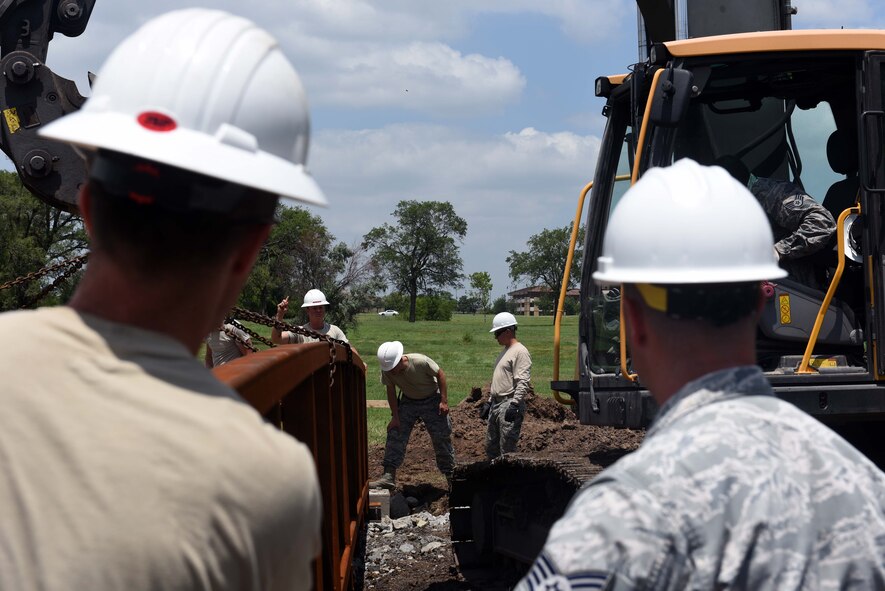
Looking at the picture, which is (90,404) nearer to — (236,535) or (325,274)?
(236,535)

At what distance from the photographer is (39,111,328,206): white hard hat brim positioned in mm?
1495

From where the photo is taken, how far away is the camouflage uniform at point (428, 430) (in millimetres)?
12242

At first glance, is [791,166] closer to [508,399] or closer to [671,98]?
[671,98]

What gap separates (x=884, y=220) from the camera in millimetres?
5949

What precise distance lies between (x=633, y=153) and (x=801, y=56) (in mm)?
1054

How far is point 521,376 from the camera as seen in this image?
1241 cm

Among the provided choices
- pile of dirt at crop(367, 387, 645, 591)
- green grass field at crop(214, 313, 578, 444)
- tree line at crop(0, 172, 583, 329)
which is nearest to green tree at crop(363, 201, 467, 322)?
tree line at crop(0, 172, 583, 329)

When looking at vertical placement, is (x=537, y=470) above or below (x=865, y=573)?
below

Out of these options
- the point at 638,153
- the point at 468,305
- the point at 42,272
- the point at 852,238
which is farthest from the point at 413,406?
the point at 468,305

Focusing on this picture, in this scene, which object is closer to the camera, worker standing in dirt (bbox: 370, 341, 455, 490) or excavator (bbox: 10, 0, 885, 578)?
excavator (bbox: 10, 0, 885, 578)

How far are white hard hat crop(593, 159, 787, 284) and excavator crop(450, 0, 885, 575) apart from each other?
12.2 ft

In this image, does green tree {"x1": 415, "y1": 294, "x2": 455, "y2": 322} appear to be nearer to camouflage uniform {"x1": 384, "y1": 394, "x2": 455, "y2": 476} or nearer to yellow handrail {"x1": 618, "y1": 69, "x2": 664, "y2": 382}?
camouflage uniform {"x1": 384, "y1": 394, "x2": 455, "y2": 476}

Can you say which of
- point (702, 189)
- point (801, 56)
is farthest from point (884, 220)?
point (702, 189)

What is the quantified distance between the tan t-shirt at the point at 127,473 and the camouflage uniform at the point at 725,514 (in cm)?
50
